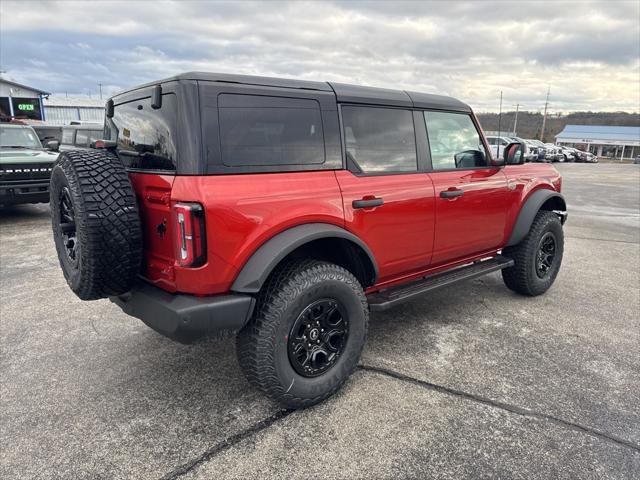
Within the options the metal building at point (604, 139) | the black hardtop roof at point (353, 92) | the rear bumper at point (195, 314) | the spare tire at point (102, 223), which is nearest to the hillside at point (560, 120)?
the metal building at point (604, 139)

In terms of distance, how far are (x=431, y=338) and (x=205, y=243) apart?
2.12m

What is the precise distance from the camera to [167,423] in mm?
2482

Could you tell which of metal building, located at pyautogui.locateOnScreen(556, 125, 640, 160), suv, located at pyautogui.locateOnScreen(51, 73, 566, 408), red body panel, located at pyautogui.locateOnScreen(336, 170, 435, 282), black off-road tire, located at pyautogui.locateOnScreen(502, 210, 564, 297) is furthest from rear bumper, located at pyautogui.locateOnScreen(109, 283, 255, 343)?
metal building, located at pyautogui.locateOnScreen(556, 125, 640, 160)

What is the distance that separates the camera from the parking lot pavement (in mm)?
2184

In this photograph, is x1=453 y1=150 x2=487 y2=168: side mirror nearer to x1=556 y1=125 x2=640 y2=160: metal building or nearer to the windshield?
the windshield

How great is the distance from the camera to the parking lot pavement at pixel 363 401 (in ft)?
7.16

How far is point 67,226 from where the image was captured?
2.60 metres

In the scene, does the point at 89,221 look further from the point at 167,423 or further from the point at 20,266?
the point at 20,266

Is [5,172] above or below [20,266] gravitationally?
above

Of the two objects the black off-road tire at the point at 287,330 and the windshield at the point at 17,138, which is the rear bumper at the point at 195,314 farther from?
the windshield at the point at 17,138

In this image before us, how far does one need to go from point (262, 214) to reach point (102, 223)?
80 centimetres

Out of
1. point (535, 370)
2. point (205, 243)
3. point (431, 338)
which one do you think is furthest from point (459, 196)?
point (205, 243)

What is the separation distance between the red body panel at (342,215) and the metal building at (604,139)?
209 feet

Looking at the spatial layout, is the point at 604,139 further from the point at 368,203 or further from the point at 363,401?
the point at 363,401
